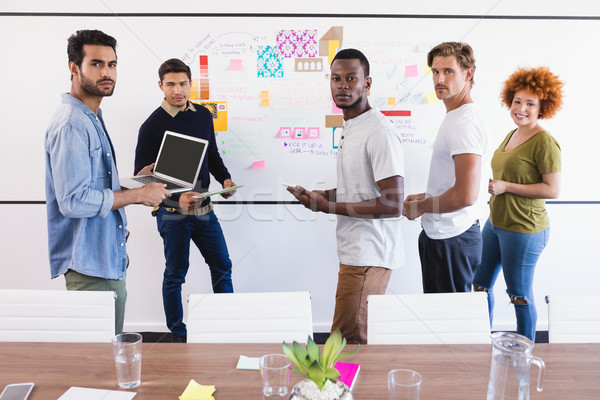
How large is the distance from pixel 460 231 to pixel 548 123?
151 cm

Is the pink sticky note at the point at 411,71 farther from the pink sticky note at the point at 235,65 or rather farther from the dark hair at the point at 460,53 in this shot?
the pink sticky note at the point at 235,65

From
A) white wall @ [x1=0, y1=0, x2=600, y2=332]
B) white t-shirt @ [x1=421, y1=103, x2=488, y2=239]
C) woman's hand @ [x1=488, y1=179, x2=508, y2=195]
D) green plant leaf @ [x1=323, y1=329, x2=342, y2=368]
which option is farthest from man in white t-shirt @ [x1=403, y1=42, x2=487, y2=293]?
green plant leaf @ [x1=323, y1=329, x2=342, y2=368]

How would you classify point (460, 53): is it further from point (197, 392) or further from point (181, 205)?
point (197, 392)

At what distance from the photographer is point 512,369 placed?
954 mm

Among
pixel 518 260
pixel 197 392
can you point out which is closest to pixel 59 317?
pixel 197 392

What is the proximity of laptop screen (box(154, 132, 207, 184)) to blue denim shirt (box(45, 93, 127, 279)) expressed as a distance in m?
0.58

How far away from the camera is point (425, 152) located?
9.89 ft

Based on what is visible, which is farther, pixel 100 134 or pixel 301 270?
pixel 301 270

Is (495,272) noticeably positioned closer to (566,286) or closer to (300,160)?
(566,286)

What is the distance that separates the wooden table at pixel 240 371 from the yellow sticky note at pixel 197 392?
0.07ft

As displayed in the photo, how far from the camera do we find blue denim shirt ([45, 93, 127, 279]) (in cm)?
177

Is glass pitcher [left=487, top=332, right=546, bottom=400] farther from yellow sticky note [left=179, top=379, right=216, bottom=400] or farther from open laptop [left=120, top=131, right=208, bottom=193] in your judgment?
open laptop [left=120, top=131, right=208, bottom=193]

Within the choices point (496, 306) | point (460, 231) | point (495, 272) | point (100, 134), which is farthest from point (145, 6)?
point (496, 306)

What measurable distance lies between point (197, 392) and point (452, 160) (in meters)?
1.54
